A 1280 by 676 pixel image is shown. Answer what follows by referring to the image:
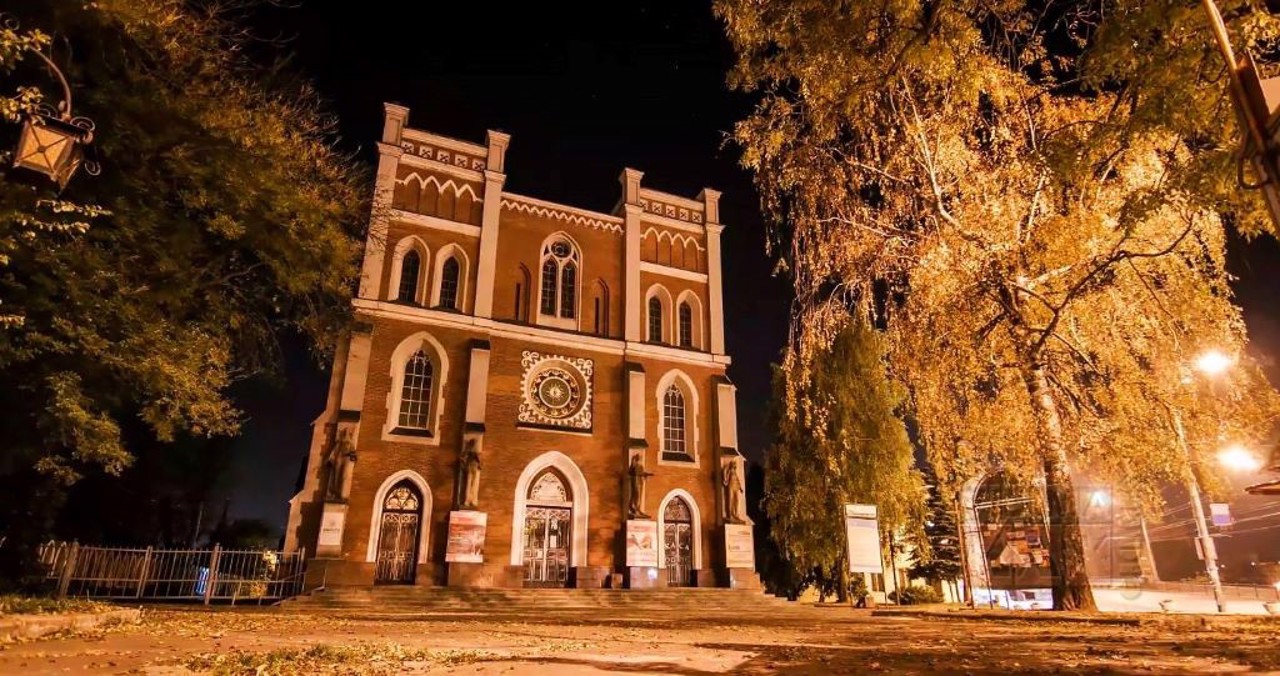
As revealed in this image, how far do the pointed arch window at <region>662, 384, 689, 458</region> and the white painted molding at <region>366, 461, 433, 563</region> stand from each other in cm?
797

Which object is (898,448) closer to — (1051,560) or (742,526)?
(742,526)

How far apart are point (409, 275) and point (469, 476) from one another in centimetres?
699

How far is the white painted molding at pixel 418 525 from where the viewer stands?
18.2 metres

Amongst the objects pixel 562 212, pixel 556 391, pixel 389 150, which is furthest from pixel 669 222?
pixel 389 150

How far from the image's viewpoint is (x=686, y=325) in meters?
25.3

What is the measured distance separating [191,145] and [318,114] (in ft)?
11.7

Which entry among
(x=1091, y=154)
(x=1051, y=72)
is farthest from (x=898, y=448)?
(x=1091, y=154)

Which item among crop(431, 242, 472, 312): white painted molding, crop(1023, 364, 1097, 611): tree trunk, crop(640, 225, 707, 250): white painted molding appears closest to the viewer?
crop(1023, 364, 1097, 611): tree trunk

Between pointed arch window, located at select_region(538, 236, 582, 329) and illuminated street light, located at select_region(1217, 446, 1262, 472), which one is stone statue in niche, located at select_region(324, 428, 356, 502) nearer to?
pointed arch window, located at select_region(538, 236, 582, 329)

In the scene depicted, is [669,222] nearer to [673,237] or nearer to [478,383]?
[673,237]

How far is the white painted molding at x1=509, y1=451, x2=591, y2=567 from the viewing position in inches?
784

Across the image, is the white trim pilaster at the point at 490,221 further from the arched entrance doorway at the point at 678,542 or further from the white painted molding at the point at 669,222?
the arched entrance doorway at the point at 678,542

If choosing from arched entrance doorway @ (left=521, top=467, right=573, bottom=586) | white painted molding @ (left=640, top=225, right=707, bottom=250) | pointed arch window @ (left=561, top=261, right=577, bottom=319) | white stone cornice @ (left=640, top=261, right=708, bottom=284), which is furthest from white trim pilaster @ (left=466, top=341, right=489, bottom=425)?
white painted molding @ (left=640, top=225, right=707, bottom=250)

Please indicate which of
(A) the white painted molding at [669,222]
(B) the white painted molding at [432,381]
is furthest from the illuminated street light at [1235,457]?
(A) the white painted molding at [669,222]
